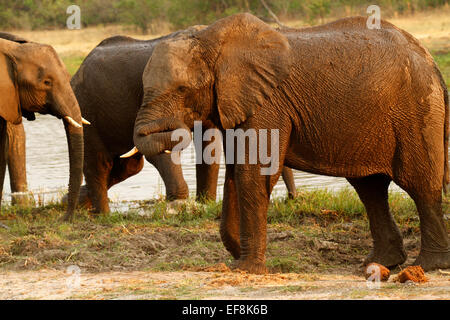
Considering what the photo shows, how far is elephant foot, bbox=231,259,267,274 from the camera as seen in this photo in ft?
18.4

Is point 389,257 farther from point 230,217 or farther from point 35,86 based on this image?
point 35,86

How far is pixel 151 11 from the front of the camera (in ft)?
91.2

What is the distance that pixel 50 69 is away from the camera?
734cm

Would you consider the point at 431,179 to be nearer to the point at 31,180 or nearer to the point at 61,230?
the point at 61,230

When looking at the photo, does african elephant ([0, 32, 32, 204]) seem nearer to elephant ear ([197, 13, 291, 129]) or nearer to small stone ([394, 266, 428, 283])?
elephant ear ([197, 13, 291, 129])

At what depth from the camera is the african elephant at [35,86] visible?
7.34 metres

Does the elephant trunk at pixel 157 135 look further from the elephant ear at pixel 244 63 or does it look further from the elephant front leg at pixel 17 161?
the elephant front leg at pixel 17 161

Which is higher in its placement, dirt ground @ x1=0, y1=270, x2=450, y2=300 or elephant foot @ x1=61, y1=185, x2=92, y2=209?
dirt ground @ x1=0, y1=270, x2=450, y2=300

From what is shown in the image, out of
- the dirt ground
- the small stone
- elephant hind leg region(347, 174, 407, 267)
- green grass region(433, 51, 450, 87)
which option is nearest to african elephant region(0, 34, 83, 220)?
the dirt ground

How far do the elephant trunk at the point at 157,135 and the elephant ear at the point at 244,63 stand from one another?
0.94ft

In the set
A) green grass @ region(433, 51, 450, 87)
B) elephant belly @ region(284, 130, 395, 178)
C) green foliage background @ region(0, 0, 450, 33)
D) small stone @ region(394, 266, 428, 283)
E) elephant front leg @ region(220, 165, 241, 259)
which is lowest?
small stone @ region(394, 266, 428, 283)

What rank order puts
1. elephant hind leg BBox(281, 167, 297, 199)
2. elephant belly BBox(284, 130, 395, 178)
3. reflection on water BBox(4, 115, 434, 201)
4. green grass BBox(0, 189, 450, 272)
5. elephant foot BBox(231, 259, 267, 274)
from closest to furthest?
elephant foot BBox(231, 259, 267, 274) → elephant belly BBox(284, 130, 395, 178) → green grass BBox(0, 189, 450, 272) → elephant hind leg BBox(281, 167, 297, 199) → reflection on water BBox(4, 115, 434, 201)

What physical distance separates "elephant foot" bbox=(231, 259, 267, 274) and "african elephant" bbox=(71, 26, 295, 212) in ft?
8.55
